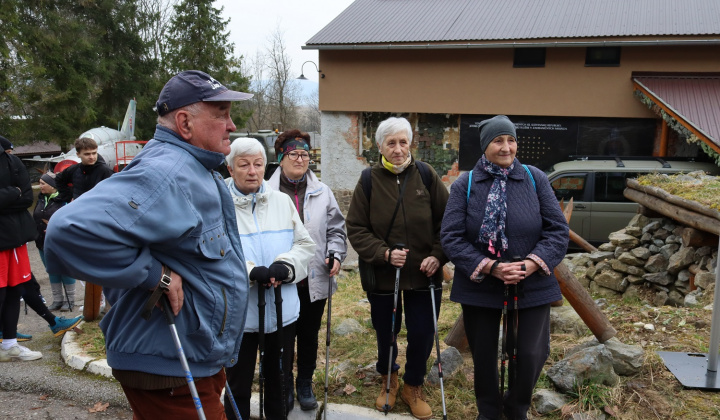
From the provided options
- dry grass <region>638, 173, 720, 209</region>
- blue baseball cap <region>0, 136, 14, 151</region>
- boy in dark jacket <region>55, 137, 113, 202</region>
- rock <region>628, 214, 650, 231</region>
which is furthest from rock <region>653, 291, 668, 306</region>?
blue baseball cap <region>0, 136, 14, 151</region>

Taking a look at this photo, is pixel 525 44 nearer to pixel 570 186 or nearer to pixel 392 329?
pixel 570 186

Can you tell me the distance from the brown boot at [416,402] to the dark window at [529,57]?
13.1 metres

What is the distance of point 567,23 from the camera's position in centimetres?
1490

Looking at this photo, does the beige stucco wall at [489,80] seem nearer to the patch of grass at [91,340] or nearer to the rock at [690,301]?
the rock at [690,301]

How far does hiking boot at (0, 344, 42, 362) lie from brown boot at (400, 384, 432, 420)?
3408 mm

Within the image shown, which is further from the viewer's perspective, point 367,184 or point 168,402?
point 367,184

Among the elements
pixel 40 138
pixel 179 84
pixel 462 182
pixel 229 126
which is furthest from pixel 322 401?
pixel 40 138

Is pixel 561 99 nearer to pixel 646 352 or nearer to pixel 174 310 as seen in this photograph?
pixel 646 352

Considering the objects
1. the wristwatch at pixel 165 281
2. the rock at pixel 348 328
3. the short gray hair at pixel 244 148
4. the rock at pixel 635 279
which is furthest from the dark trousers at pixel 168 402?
the rock at pixel 635 279

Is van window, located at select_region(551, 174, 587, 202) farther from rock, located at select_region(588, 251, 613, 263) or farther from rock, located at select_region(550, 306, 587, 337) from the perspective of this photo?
rock, located at select_region(550, 306, 587, 337)

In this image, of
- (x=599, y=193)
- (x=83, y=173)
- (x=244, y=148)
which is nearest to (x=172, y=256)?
(x=244, y=148)

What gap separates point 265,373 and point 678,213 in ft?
17.0

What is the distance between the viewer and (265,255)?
10.6 feet

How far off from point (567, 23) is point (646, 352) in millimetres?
13073
